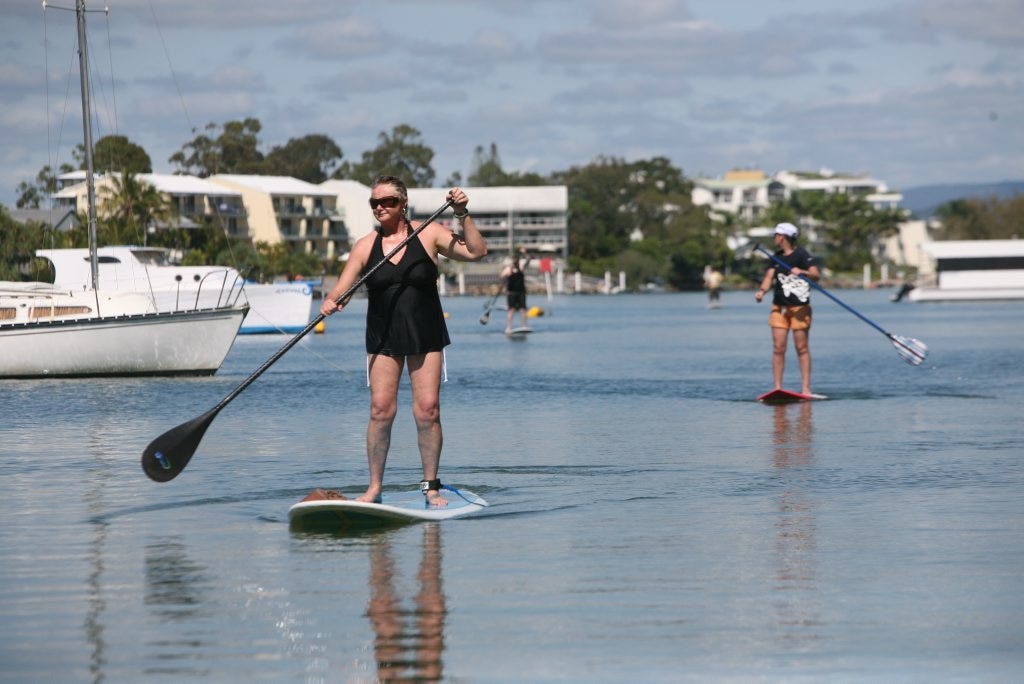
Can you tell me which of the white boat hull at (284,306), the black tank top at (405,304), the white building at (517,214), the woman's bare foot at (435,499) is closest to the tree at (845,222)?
the white building at (517,214)

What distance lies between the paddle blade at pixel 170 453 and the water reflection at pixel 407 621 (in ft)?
6.37

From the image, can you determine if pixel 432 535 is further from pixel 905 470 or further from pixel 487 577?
pixel 905 470

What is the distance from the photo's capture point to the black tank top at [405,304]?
980 centimetres

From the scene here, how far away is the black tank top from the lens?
386 inches

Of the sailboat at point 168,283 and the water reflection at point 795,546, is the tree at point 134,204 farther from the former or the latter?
the water reflection at point 795,546

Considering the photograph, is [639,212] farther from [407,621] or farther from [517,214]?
[407,621]

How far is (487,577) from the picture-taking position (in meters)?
7.99

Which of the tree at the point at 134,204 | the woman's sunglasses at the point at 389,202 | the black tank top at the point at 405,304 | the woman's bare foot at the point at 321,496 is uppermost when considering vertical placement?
the tree at the point at 134,204

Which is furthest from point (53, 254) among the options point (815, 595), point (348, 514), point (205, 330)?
point (815, 595)

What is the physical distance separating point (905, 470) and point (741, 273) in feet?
511

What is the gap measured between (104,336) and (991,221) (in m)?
167

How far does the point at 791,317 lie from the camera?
18.8m

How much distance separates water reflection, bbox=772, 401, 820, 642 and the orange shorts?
143 inches

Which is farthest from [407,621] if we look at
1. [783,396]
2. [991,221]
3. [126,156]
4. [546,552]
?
[991,221]
